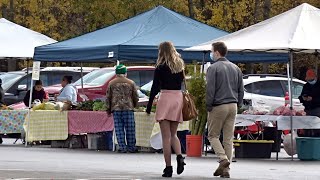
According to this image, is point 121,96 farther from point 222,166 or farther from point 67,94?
point 222,166

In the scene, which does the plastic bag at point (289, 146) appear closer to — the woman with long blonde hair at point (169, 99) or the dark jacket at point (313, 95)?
the dark jacket at point (313, 95)

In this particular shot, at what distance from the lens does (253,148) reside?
22094 mm

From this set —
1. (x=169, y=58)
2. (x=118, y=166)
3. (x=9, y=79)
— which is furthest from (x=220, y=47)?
(x=9, y=79)

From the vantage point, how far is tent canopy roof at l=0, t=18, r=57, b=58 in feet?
95.6

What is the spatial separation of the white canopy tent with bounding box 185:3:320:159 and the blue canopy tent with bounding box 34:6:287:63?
1.54m

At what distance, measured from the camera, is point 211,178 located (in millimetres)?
16422

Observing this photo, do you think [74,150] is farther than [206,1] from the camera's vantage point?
No

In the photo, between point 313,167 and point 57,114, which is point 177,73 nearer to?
point 313,167

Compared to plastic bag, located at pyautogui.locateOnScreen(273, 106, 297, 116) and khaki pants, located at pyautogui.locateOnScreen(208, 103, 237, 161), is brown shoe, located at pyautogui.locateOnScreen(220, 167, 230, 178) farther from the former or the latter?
plastic bag, located at pyautogui.locateOnScreen(273, 106, 297, 116)

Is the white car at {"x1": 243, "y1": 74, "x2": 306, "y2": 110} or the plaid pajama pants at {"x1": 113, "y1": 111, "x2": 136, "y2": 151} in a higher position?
the white car at {"x1": 243, "y1": 74, "x2": 306, "y2": 110}

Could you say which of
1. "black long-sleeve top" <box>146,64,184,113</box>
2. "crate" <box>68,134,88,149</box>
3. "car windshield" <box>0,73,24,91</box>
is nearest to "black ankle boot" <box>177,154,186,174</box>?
"black long-sleeve top" <box>146,64,184,113</box>

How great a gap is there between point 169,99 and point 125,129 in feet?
22.2

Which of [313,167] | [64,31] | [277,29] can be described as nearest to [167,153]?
[313,167]

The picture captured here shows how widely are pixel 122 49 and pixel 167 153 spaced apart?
7.89 metres
